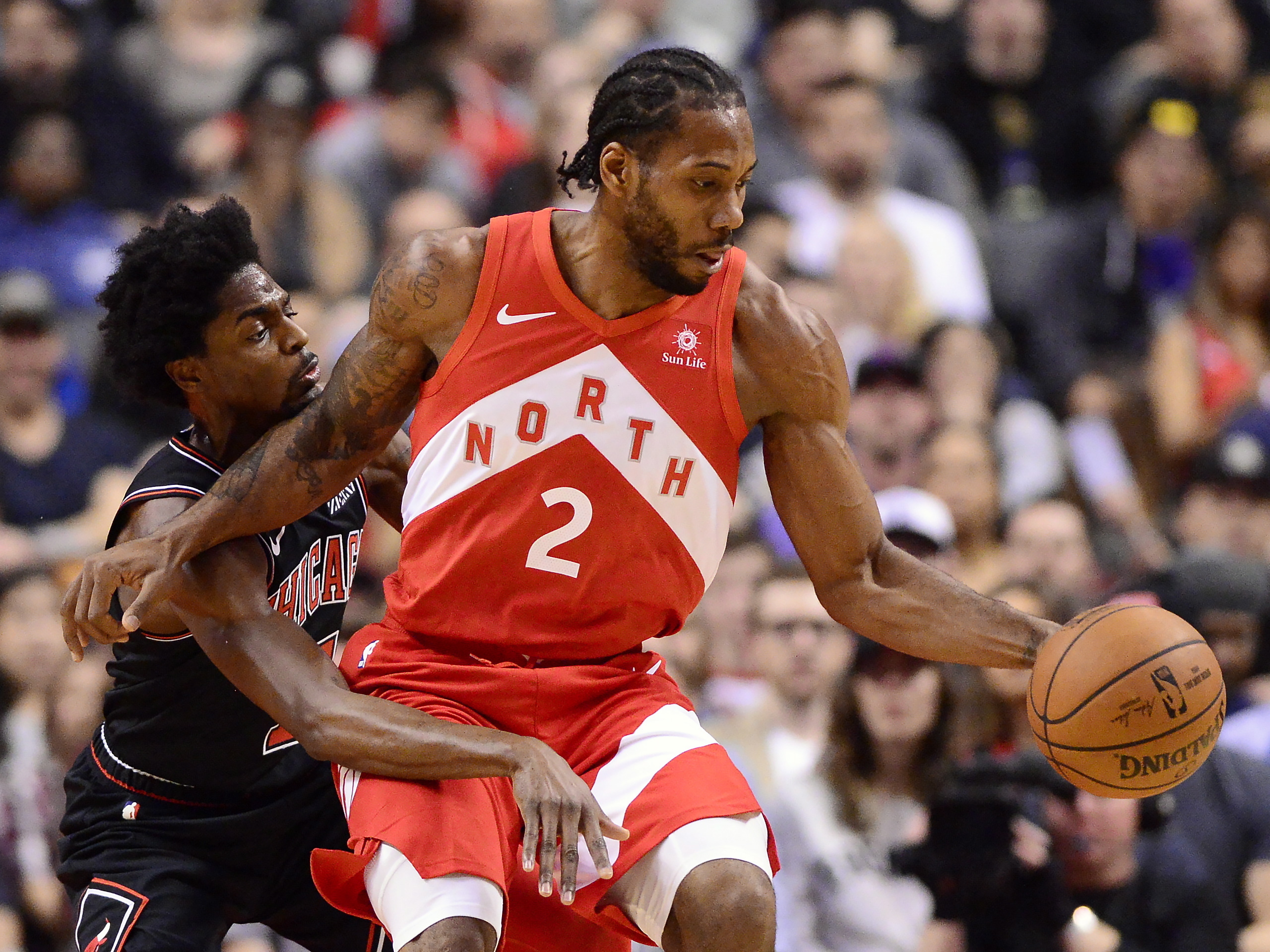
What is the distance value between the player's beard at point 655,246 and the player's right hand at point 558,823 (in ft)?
3.67

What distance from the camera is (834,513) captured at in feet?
13.5

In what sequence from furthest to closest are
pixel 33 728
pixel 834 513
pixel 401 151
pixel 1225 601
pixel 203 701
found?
pixel 401 151
pixel 33 728
pixel 1225 601
pixel 203 701
pixel 834 513

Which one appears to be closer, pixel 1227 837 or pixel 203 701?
pixel 203 701

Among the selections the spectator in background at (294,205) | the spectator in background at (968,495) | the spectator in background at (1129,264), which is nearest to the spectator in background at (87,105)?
the spectator in background at (294,205)

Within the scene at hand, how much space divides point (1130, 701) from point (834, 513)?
82cm

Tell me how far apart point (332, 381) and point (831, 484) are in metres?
1.22

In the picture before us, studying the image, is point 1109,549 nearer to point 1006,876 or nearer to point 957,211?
point 957,211

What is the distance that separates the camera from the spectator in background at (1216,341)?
8.95 m

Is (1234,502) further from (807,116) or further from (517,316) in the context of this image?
(517,316)

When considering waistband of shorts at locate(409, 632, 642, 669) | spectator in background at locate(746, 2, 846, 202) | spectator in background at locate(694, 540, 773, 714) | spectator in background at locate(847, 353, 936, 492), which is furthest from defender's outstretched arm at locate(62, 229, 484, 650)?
spectator in background at locate(746, 2, 846, 202)

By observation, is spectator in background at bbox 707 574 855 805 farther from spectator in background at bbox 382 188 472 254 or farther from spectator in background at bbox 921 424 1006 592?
spectator in background at bbox 382 188 472 254

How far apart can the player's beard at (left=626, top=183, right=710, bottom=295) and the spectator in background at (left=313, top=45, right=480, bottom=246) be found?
592cm

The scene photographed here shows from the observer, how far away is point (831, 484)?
4062mm

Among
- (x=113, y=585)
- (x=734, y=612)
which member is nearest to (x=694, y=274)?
(x=113, y=585)
